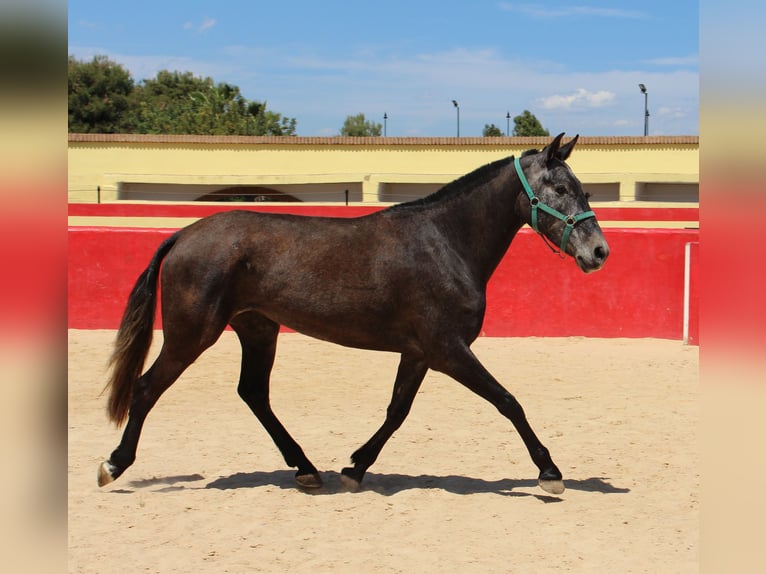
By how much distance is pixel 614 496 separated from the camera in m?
5.04

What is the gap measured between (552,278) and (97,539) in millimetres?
7678

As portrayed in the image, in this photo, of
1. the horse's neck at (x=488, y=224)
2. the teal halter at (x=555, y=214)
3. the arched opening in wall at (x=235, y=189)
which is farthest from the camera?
the arched opening in wall at (x=235, y=189)

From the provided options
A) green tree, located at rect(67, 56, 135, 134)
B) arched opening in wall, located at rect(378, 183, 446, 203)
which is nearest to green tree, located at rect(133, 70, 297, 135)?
green tree, located at rect(67, 56, 135, 134)

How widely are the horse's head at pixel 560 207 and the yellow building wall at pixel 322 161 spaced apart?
63.6ft

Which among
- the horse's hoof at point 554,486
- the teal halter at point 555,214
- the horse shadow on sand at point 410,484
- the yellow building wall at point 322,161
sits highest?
the yellow building wall at point 322,161

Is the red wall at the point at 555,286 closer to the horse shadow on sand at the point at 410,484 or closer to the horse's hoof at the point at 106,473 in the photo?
the horse shadow on sand at the point at 410,484

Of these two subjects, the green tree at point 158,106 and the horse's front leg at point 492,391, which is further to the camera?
the green tree at point 158,106

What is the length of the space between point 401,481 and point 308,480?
63 centimetres

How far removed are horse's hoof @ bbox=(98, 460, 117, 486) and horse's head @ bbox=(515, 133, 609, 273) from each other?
279cm

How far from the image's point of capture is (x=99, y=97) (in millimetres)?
50844

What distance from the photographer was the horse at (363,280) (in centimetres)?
489

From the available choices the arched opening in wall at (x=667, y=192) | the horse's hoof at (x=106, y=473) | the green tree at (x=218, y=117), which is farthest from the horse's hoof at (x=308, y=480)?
the green tree at (x=218, y=117)

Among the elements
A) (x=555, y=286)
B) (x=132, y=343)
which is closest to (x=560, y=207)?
(x=132, y=343)

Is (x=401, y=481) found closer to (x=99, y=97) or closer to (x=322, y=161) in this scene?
(x=322, y=161)
